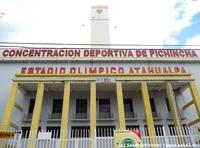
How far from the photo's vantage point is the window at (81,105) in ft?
58.3

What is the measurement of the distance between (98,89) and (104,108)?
193 centimetres

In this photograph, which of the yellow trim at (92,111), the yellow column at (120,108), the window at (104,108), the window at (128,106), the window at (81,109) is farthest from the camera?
the window at (128,106)

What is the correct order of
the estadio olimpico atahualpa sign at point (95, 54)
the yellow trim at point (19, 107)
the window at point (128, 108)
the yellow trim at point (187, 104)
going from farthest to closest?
the estadio olimpico atahualpa sign at point (95, 54) < the window at point (128, 108) < the yellow trim at point (187, 104) < the yellow trim at point (19, 107)

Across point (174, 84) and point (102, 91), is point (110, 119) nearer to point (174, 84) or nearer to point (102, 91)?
point (102, 91)

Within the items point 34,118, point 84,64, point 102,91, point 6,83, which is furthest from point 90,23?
point 34,118

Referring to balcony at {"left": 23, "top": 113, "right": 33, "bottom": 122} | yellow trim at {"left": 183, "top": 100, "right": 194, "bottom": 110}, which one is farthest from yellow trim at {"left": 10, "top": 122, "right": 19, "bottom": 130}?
yellow trim at {"left": 183, "top": 100, "right": 194, "bottom": 110}

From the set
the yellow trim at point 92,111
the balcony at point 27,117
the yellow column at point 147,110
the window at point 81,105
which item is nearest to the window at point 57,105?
the window at point 81,105

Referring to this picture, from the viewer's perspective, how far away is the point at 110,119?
1653cm

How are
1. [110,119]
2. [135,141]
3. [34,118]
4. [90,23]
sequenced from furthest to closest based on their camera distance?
[90,23] < [110,119] < [34,118] < [135,141]

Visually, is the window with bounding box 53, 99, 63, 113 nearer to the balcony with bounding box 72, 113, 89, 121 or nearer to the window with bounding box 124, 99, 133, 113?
the balcony with bounding box 72, 113, 89, 121

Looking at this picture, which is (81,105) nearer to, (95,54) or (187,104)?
(95,54)

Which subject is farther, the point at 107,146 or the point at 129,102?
the point at 129,102

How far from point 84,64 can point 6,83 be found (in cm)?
786

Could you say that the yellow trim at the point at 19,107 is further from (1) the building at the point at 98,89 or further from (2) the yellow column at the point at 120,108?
(2) the yellow column at the point at 120,108
